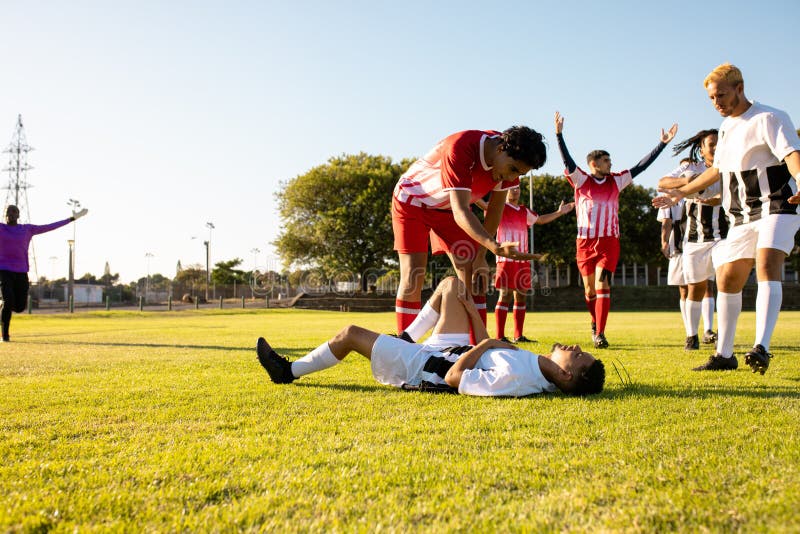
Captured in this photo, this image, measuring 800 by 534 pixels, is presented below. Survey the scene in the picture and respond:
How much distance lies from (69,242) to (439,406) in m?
45.2

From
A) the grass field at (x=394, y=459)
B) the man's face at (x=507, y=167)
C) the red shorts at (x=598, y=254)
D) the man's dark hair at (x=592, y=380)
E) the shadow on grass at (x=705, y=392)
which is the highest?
the man's face at (x=507, y=167)

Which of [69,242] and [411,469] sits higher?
[69,242]

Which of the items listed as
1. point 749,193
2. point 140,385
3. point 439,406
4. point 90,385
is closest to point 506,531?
point 439,406

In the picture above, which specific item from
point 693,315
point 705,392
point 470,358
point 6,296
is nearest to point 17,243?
point 6,296

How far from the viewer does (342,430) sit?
3.03 meters

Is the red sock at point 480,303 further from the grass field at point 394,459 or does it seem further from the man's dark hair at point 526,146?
the grass field at point 394,459

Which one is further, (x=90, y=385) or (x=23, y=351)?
(x=23, y=351)

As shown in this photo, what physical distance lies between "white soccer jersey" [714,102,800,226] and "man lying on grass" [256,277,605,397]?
7.70 ft

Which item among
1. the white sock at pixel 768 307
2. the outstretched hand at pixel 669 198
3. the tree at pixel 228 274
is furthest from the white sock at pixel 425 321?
the tree at pixel 228 274

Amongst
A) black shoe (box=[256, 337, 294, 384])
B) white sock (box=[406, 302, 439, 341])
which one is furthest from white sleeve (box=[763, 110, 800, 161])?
black shoe (box=[256, 337, 294, 384])

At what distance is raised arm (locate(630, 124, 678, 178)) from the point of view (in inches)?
328

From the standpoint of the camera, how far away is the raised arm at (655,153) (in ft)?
27.3

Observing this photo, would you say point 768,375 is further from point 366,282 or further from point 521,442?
point 366,282

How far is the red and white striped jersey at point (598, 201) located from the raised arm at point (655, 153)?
0.14 metres
